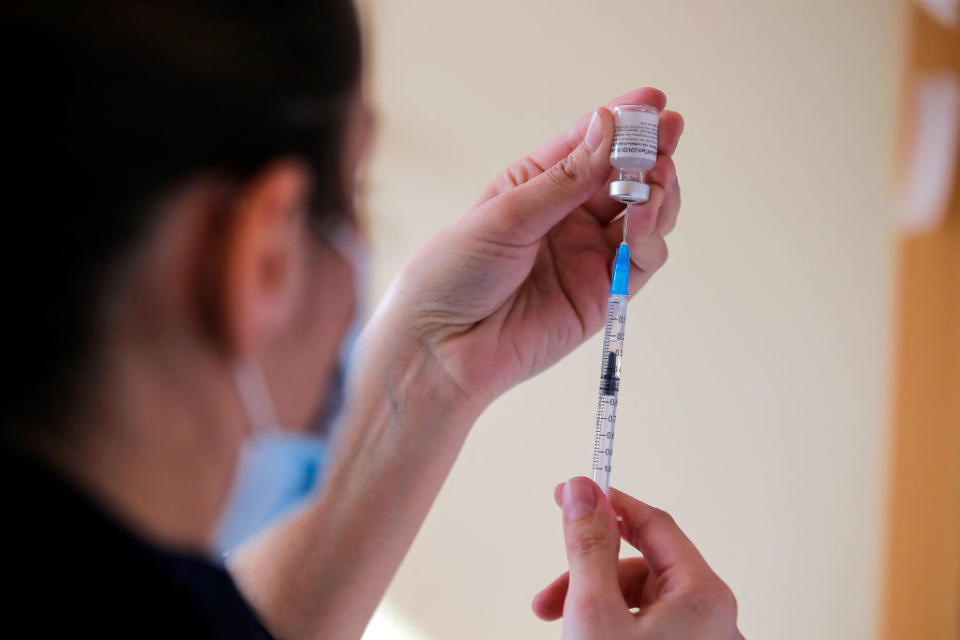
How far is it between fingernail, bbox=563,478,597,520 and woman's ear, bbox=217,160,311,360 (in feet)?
1.55

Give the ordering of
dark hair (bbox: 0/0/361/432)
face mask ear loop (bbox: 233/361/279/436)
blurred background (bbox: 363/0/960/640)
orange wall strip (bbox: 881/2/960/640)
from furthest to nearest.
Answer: blurred background (bbox: 363/0/960/640)
orange wall strip (bbox: 881/2/960/640)
face mask ear loop (bbox: 233/361/279/436)
dark hair (bbox: 0/0/361/432)

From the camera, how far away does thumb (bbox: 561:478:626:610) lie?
0.84 m

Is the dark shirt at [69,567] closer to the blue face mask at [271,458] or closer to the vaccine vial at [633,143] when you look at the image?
the blue face mask at [271,458]

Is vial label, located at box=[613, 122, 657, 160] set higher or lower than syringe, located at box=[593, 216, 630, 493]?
higher

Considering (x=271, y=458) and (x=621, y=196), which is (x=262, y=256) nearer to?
(x=271, y=458)

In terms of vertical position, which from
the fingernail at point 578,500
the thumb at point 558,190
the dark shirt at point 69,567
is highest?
the thumb at point 558,190

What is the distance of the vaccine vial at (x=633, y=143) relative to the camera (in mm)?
984

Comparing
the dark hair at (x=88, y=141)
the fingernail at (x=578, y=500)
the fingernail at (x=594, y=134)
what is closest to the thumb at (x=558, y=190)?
the fingernail at (x=594, y=134)

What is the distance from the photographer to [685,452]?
1.65 m

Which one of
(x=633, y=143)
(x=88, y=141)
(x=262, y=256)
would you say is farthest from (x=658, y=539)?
(x=88, y=141)

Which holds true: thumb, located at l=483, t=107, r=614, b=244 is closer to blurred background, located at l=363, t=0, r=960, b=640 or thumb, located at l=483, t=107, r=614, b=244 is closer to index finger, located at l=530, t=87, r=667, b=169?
index finger, located at l=530, t=87, r=667, b=169

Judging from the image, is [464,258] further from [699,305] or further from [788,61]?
[788,61]

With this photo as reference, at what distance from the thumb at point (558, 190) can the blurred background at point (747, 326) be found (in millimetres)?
448

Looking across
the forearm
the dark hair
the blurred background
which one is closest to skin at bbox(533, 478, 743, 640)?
the forearm
